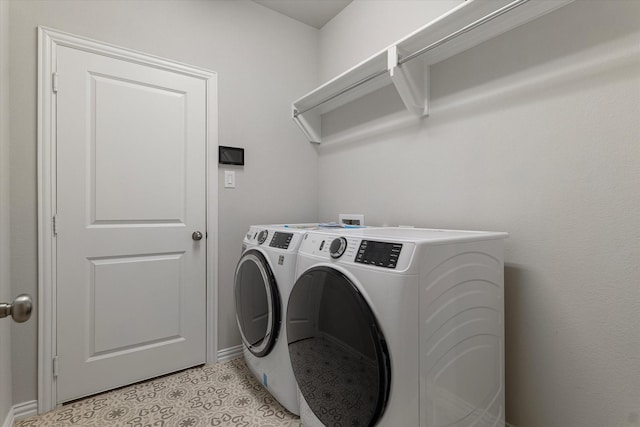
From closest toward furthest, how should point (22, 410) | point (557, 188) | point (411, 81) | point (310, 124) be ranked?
point (557, 188) < point (22, 410) < point (411, 81) < point (310, 124)

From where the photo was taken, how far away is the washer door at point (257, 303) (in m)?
1.53

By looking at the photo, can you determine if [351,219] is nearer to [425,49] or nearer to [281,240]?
[281,240]

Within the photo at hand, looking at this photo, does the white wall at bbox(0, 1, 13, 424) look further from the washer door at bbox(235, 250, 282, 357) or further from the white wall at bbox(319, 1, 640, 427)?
the white wall at bbox(319, 1, 640, 427)

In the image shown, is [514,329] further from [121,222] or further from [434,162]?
[121,222]

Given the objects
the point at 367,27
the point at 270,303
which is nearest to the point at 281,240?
the point at 270,303

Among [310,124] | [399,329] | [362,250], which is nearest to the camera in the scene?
[399,329]

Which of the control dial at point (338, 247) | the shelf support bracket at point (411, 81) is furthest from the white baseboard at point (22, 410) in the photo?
the shelf support bracket at point (411, 81)

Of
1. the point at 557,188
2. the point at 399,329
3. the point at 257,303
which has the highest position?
the point at 557,188

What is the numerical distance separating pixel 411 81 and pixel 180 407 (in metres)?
2.10

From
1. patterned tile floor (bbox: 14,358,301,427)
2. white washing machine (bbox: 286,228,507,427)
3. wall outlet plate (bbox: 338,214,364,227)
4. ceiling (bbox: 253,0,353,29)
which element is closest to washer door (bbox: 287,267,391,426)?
white washing machine (bbox: 286,228,507,427)

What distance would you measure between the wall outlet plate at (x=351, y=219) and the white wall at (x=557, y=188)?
1.67 feet

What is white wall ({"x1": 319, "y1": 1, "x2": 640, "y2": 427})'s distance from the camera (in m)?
1.09

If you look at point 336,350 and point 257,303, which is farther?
point 257,303

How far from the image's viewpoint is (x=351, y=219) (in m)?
2.23
